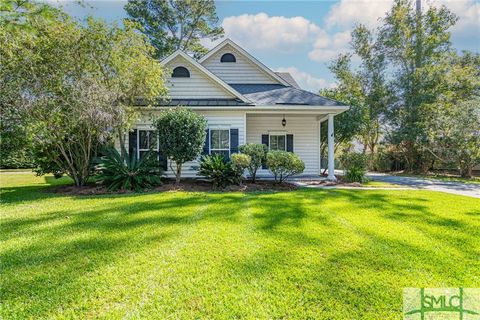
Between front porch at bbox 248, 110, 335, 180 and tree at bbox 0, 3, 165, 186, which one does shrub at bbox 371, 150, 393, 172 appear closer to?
front porch at bbox 248, 110, 335, 180

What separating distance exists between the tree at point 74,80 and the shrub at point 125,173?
32.4 inches

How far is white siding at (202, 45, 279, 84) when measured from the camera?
49.5 feet

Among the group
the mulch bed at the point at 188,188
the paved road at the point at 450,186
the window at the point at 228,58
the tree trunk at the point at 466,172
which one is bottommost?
the paved road at the point at 450,186

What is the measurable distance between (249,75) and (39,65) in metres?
10.0

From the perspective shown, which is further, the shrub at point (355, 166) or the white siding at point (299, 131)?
the white siding at point (299, 131)

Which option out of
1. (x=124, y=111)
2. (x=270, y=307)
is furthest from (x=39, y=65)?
(x=270, y=307)

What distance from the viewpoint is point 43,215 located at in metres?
5.70

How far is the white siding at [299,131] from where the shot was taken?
13.9 meters

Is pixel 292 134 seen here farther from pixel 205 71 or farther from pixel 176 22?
pixel 176 22

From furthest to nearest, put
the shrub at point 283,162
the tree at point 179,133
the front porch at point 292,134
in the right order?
the front porch at point 292,134 < the shrub at point 283,162 < the tree at point 179,133

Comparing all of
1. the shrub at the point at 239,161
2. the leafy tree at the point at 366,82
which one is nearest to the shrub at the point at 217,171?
the shrub at the point at 239,161

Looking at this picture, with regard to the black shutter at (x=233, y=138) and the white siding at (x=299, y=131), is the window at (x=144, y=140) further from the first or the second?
the white siding at (x=299, y=131)

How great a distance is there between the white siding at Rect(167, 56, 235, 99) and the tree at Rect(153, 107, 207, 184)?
321cm

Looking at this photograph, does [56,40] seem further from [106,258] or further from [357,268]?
[357,268]
